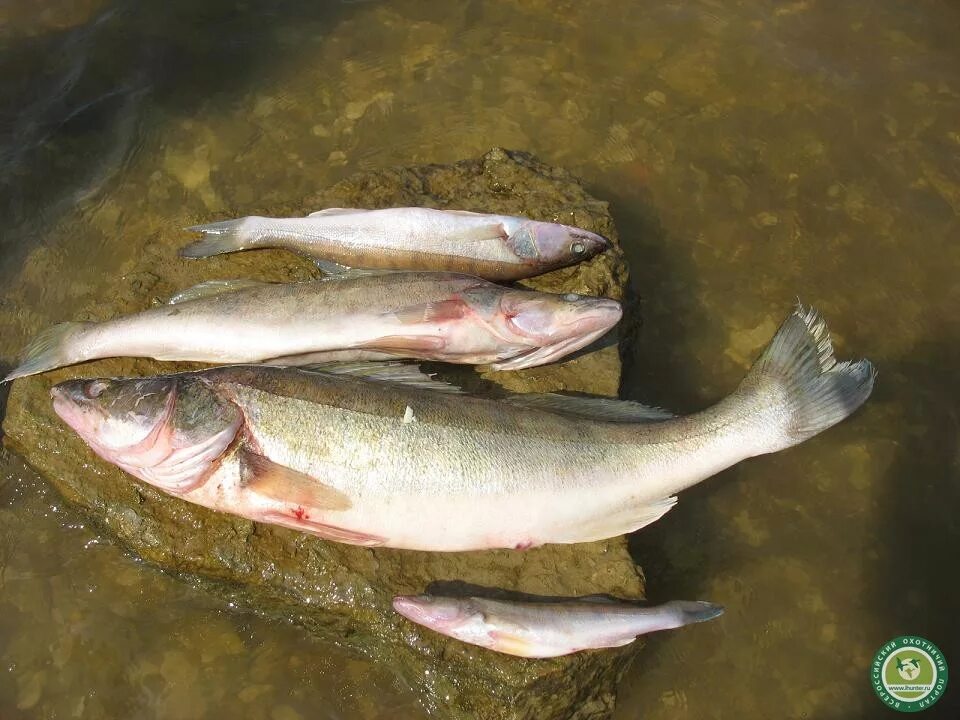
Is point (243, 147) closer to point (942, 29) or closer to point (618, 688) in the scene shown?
point (618, 688)

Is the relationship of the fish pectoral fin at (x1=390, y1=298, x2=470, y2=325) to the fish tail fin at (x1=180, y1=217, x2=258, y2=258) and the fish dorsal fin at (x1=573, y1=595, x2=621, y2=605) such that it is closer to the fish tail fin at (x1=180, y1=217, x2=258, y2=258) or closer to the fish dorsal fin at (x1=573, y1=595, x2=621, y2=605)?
the fish tail fin at (x1=180, y1=217, x2=258, y2=258)

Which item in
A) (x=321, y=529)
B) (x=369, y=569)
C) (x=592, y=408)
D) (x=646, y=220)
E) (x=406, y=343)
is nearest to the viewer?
(x=321, y=529)

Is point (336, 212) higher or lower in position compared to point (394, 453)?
higher

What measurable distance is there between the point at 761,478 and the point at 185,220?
445 centimetres

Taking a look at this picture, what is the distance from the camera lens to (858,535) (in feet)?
16.8

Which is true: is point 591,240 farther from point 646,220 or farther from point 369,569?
point 369,569

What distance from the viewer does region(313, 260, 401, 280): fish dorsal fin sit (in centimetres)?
462

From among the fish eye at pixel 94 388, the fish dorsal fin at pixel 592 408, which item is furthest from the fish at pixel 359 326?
the fish eye at pixel 94 388

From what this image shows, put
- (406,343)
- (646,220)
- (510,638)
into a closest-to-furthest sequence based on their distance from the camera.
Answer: (510,638) < (406,343) < (646,220)

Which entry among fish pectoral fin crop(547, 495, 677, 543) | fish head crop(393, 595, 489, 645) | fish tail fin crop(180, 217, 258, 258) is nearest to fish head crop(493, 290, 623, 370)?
fish pectoral fin crop(547, 495, 677, 543)

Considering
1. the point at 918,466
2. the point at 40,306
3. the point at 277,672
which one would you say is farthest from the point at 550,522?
the point at 40,306

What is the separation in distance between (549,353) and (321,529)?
162cm

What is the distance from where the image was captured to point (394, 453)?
3713mm

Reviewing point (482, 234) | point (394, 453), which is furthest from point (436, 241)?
point (394, 453)
